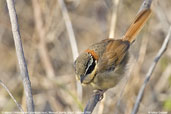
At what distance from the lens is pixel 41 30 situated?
4863mm

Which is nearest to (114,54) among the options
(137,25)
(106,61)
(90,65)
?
(106,61)

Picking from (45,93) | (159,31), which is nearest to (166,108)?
(159,31)

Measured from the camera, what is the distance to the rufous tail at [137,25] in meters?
3.52

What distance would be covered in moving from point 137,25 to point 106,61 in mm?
595

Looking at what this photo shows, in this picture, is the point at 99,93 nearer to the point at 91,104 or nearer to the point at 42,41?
the point at 91,104

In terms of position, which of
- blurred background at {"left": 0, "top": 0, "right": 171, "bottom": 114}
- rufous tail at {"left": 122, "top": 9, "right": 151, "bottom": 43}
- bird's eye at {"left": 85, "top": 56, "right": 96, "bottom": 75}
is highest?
rufous tail at {"left": 122, "top": 9, "right": 151, "bottom": 43}

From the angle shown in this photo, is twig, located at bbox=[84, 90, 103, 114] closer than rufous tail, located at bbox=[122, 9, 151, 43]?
Yes

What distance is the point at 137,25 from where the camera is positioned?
3715 millimetres

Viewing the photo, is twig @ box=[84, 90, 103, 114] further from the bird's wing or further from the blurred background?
the blurred background

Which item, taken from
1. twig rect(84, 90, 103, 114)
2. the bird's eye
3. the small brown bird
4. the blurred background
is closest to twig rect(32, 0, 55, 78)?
the blurred background

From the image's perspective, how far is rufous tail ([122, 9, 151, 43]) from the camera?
11.6ft

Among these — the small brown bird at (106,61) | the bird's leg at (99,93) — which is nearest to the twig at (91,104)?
the bird's leg at (99,93)

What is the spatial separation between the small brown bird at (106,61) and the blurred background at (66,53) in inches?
12.3

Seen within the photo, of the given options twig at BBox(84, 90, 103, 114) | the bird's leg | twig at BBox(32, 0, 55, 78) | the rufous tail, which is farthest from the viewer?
twig at BBox(32, 0, 55, 78)
